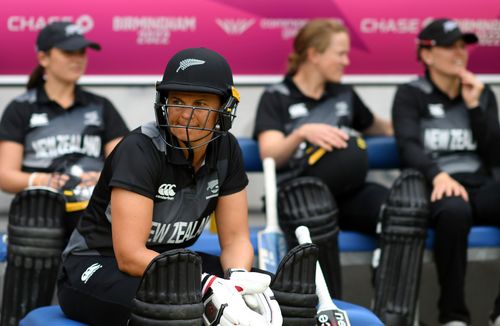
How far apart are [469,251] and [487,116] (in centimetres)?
63

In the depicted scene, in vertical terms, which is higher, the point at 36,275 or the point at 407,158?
the point at 407,158

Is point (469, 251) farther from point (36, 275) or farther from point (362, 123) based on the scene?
point (36, 275)

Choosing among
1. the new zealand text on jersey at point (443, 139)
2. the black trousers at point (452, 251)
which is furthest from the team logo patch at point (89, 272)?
the new zealand text on jersey at point (443, 139)

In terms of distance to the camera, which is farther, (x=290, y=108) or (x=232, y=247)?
(x=290, y=108)

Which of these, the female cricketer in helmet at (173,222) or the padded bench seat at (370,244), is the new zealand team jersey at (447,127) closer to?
the padded bench seat at (370,244)

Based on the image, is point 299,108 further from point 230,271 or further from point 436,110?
point 230,271

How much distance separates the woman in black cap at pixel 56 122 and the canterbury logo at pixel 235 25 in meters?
0.68

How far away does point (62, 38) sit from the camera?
422 cm

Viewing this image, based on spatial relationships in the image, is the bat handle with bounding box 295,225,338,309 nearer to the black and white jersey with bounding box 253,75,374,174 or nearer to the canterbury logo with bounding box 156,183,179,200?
the canterbury logo with bounding box 156,183,179,200

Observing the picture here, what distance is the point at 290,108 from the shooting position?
441 centimetres

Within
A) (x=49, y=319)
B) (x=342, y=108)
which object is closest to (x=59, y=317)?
(x=49, y=319)

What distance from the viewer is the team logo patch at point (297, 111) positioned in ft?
14.5

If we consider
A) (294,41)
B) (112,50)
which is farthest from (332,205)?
(112,50)

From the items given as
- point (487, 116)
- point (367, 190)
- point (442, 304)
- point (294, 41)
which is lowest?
point (442, 304)
